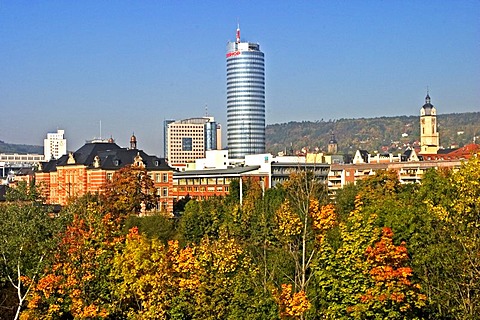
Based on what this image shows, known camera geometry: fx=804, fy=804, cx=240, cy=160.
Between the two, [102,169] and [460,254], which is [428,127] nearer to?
[102,169]

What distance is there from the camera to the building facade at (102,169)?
338 ft

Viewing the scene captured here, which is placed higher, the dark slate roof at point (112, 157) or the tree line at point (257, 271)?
the dark slate roof at point (112, 157)

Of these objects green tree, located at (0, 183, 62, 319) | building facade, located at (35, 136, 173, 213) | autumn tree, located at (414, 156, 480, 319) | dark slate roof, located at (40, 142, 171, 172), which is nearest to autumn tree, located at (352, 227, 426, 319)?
autumn tree, located at (414, 156, 480, 319)

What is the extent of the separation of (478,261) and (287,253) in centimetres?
1643

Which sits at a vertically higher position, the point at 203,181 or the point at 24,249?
the point at 203,181

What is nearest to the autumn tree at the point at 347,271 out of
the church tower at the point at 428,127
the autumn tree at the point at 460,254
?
the autumn tree at the point at 460,254

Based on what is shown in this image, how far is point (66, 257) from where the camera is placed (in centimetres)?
3588

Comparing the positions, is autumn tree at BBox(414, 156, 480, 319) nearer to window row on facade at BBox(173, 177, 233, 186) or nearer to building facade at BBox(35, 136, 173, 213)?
building facade at BBox(35, 136, 173, 213)

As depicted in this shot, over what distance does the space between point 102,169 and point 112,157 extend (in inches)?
90.0

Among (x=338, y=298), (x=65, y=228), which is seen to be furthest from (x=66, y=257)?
(x=338, y=298)

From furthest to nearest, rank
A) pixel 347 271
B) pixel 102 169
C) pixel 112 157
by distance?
pixel 112 157 → pixel 102 169 → pixel 347 271

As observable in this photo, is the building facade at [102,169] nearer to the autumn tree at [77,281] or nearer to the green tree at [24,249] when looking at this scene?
the green tree at [24,249]

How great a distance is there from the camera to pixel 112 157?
104m

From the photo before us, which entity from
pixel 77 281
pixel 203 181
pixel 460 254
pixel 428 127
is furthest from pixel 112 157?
pixel 428 127
